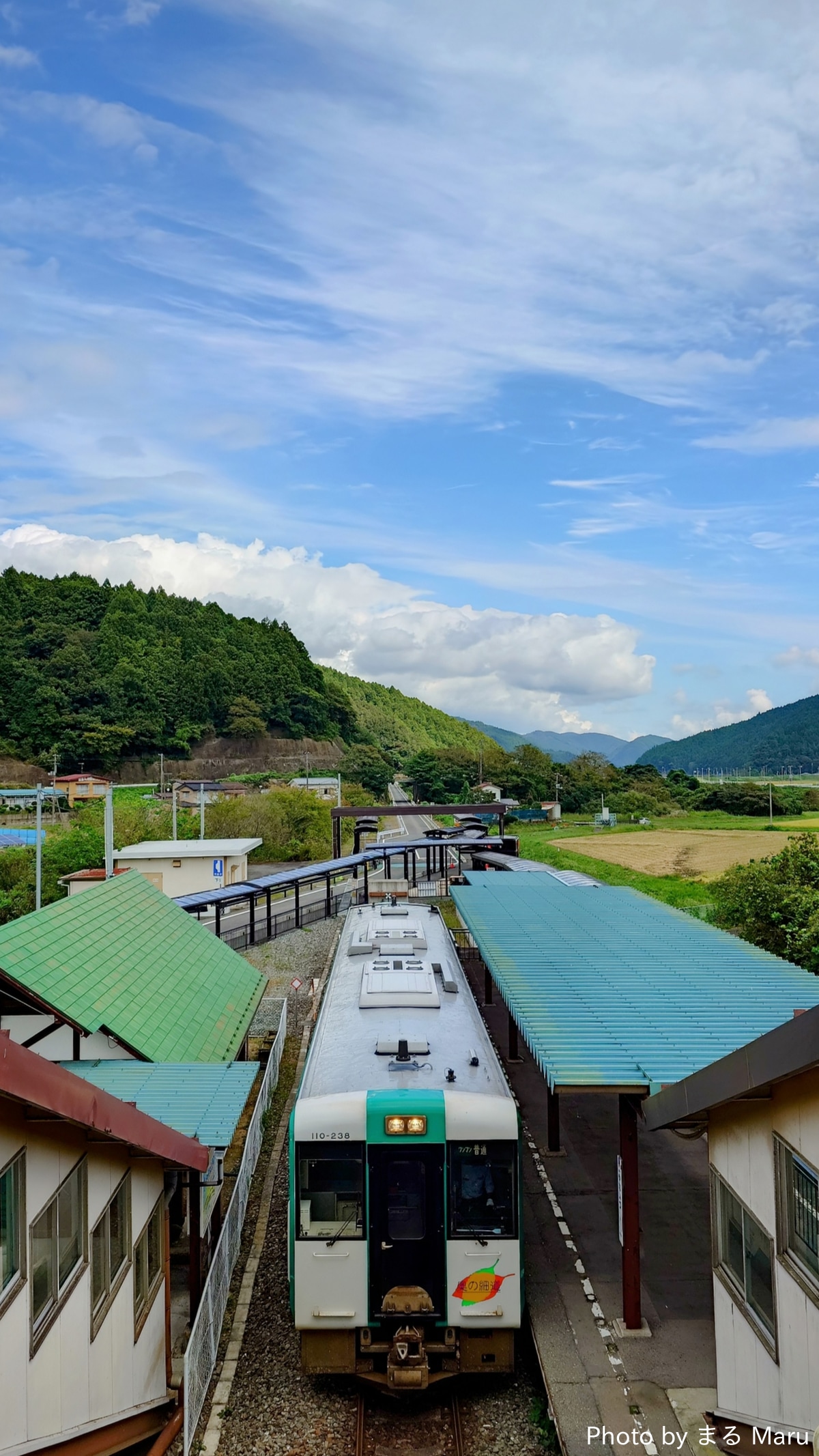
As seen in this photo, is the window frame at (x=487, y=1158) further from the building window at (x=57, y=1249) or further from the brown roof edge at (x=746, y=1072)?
the building window at (x=57, y=1249)

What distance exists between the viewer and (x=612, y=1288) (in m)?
8.94

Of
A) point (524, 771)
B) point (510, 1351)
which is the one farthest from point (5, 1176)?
point (524, 771)

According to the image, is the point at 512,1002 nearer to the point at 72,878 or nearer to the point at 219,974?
the point at 219,974

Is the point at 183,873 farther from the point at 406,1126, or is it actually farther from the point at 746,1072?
the point at 746,1072

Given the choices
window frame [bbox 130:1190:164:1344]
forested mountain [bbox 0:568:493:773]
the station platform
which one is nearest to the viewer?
window frame [bbox 130:1190:164:1344]

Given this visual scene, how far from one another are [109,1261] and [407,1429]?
3018 millimetres

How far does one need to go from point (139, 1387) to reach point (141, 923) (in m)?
7.00

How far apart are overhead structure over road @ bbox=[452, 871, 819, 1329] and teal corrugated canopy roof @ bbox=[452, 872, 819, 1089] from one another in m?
0.02

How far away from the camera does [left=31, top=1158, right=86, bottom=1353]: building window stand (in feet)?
16.5

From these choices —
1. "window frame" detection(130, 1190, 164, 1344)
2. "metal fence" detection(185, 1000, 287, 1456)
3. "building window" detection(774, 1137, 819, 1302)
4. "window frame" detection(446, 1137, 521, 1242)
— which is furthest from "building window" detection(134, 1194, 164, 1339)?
"building window" detection(774, 1137, 819, 1302)

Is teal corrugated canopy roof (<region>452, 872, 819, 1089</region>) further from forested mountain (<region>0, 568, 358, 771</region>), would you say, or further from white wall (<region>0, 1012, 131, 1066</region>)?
forested mountain (<region>0, 568, 358, 771</region>)

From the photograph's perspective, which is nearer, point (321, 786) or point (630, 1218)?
point (630, 1218)

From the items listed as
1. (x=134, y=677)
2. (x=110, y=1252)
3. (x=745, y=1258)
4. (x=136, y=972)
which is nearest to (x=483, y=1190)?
(x=745, y=1258)

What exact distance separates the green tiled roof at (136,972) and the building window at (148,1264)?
1.93 m
